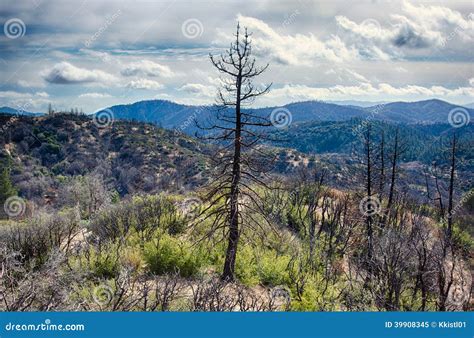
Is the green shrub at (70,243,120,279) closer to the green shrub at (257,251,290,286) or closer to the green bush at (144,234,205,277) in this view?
the green bush at (144,234,205,277)

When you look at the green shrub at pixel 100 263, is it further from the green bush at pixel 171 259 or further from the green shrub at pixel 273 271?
the green shrub at pixel 273 271

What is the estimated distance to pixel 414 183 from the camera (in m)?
151

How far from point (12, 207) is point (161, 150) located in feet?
174

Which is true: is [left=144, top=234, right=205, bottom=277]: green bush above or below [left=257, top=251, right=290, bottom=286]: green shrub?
above

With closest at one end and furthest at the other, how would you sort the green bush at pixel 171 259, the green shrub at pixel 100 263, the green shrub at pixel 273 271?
the green shrub at pixel 100 263 < the green bush at pixel 171 259 < the green shrub at pixel 273 271

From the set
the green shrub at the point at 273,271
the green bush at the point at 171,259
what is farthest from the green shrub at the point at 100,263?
the green shrub at the point at 273,271

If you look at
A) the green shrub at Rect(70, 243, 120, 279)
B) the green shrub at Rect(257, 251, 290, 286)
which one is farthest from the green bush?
the green shrub at Rect(257, 251, 290, 286)

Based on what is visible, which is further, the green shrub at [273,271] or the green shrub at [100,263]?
the green shrub at [273,271]

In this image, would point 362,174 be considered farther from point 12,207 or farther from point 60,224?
point 12,207

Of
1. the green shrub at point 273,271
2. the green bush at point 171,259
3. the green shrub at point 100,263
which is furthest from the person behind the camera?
the green shrub at point 273,271

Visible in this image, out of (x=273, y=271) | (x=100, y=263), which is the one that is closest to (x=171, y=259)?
(x=100, y=263)

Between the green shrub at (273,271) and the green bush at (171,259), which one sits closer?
the green bush at (171,259)

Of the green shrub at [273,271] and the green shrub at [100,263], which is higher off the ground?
the green shrub at [100,263]

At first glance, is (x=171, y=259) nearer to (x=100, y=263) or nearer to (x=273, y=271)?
(x=100, y=263)
